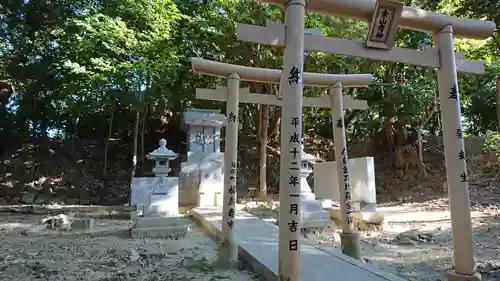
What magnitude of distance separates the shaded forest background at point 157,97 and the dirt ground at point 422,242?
2176 millimetres

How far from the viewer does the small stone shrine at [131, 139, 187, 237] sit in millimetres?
7758

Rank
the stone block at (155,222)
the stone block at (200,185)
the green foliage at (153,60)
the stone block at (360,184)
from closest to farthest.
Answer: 1. the stone block at (155,222)
2. the stone block at (360,184)
3. the stone block at (200,185)
4. the green foliage at (153,60)

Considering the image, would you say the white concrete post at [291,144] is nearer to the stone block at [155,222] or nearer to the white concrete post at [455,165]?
the white concrete post at [455,165]

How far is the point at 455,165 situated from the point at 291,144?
179cm

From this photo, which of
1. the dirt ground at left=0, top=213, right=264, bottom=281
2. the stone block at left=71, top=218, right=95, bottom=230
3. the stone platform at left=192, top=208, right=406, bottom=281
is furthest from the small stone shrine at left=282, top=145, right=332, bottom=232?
the stone block at left=71, top=218, right=95, bottom=230

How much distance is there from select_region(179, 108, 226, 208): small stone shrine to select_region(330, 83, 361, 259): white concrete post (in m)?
5.83

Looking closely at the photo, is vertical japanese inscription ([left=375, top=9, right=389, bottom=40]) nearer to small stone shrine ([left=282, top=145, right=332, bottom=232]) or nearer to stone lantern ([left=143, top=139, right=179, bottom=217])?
small stone shrine ([left=282, top=145, right=332, bottom=232])

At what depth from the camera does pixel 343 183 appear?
5.79 m

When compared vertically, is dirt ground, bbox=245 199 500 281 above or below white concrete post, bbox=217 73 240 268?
below

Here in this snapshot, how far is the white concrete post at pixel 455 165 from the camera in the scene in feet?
12.0

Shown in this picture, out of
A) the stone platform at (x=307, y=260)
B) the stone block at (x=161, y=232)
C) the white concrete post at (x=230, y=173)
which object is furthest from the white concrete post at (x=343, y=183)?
the stone block at (x=161, y=232)

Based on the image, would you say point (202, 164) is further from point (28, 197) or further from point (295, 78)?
point (295, 78)

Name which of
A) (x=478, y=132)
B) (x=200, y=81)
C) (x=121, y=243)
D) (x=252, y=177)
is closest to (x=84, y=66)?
(x=200, y=81)

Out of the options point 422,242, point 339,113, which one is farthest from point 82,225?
point 422,242
